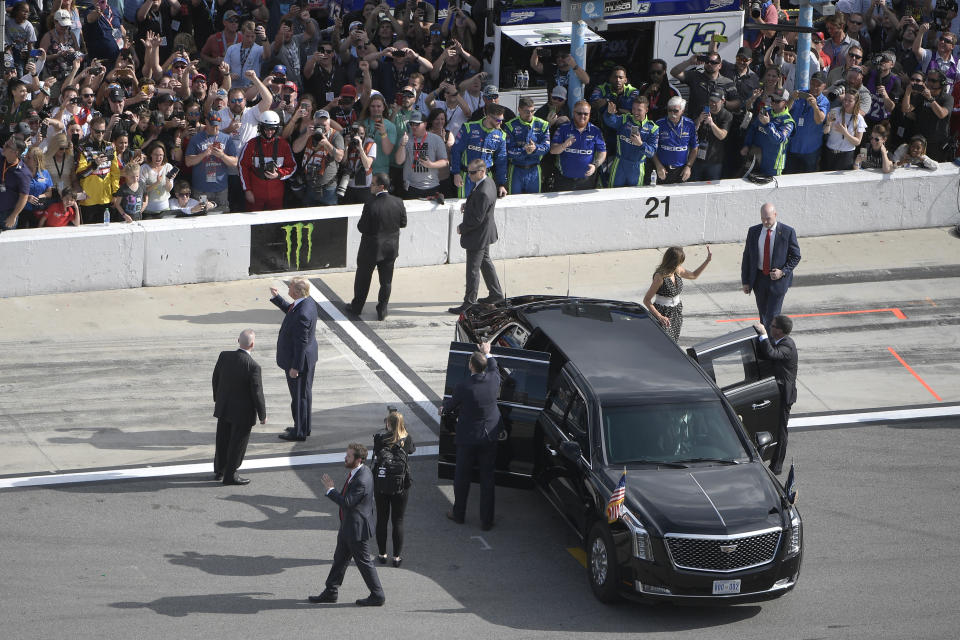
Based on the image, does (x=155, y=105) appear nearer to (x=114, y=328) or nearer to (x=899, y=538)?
(x=114, y=328)

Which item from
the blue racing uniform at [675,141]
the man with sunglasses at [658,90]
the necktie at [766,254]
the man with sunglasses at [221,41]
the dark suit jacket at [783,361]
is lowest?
the dark suit jacket at [783,361]

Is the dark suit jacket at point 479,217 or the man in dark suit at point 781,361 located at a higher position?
the dark suit jacket at point 479,217

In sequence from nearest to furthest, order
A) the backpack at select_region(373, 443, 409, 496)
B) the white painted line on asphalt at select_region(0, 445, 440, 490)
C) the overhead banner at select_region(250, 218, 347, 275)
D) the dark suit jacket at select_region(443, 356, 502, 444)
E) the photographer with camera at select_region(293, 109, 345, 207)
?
the backpack at select_region(373, 443, 409, 496)
the dark suit jacket at select_region(443, 356, 502, 444)
the white painted line on asphalt at select_region(0, 445, 440, 490)
the overhead banner at select_region(250, 218, 347, 275)
the photographer with camera at select_region(293, 109, 345, 207)

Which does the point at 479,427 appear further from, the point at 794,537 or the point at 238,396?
the point at 794,537

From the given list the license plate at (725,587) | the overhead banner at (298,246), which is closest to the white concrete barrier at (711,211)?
the overhead banner at (298,246)

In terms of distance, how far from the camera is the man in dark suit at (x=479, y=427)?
Answer: 463 inches

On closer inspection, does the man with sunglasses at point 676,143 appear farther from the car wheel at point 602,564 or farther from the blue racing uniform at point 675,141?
the car wheel at point 602,564

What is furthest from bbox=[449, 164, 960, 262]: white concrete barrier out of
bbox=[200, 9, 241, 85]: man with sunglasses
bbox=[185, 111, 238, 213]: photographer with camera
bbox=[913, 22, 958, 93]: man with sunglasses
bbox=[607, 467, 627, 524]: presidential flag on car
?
bbox=[607, 467, 627, 524]: presidential flag on car

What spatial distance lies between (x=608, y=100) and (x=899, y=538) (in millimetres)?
8771

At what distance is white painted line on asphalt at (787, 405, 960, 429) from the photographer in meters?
14.4

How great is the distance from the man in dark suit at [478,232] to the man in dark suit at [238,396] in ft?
14.4

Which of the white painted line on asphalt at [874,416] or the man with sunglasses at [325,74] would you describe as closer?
the white painted line on asphalt at [874,416]

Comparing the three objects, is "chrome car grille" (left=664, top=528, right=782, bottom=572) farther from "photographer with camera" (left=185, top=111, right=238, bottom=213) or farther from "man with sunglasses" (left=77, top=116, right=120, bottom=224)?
"man with sunglasses" (left=77, top=116, right=120, bottom=224)

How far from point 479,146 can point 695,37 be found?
509 centimetres
